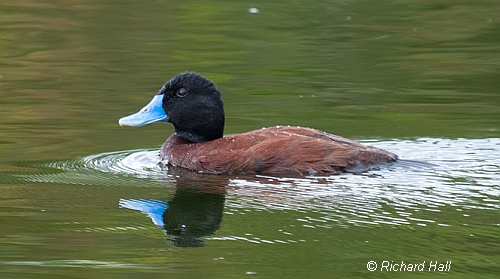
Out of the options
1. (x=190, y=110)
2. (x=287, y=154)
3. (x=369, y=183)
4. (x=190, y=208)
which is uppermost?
(x=190, y=110)

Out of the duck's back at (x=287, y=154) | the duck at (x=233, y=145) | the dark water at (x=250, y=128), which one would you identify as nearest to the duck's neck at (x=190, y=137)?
the duck at (x=233, y=145)

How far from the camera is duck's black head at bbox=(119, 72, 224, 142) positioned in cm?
903

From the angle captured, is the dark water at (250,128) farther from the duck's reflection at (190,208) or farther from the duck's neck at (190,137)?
the duck's neck at (190,137)

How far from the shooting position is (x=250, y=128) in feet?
33.6

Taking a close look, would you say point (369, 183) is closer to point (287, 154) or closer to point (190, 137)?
point (287, 154)

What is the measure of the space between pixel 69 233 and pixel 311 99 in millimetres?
5186

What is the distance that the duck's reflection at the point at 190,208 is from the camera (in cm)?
684

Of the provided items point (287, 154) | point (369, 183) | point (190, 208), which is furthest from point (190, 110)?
point (369, 183)

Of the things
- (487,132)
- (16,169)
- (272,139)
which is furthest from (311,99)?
(16,169)

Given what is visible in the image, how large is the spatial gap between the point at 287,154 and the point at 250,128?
198 centimetres

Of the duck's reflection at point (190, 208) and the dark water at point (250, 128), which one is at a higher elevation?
the dark water at point (250, 128)

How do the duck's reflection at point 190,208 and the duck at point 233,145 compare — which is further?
the duck at point 233,145

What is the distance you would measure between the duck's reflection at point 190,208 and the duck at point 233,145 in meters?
0.24

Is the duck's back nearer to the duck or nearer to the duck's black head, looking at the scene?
the duck
